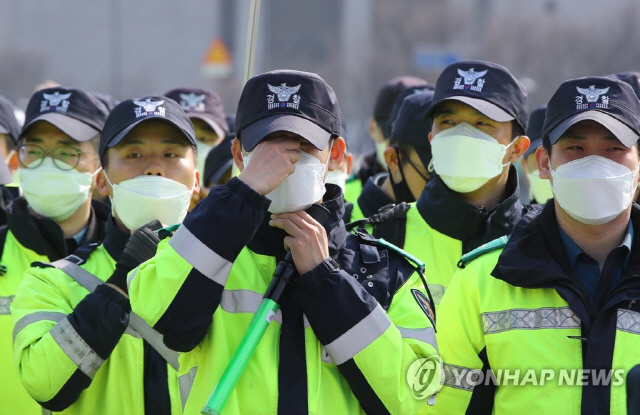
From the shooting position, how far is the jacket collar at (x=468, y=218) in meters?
5.36

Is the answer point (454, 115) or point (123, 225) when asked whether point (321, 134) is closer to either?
point (123, 225)

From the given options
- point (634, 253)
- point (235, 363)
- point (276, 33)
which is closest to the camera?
point (235, 363)

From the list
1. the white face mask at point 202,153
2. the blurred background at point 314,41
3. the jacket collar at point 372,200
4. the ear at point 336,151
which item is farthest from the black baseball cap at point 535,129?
the blurred background at point 314,41

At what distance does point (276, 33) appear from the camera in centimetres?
5572

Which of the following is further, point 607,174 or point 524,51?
point 524,51

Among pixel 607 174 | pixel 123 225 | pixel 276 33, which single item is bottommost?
pixel 276 33

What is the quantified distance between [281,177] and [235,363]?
2.03ft

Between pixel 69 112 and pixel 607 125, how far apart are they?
2.96 metres

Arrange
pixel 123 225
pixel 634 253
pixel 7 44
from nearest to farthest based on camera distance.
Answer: pixel 634 253
pixel 123 225
pixel 7 44

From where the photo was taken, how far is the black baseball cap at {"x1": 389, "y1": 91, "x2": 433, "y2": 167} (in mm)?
6387

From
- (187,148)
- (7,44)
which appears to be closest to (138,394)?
(187,148)

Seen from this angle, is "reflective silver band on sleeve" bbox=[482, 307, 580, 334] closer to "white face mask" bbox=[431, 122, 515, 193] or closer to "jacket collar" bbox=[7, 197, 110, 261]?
"white face mask" bbox=[431, 122, 515, 193]

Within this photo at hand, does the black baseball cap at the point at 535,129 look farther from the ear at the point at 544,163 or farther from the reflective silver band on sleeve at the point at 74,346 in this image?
the reflective silver band on sleeve at the point at 74,346

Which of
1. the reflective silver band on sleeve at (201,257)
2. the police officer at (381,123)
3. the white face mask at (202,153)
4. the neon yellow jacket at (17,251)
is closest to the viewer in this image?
the reflective silver band on sleeve at (201,257)
